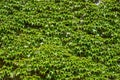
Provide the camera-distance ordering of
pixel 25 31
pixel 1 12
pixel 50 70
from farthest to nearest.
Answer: pixel 1 12
pixel 25 31
pixel 50 70

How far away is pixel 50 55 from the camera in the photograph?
332 inches

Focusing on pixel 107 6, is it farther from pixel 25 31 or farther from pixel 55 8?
pixel 25 31

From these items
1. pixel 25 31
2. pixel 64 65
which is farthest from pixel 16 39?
pixel 64 65

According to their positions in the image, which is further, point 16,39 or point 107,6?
point 107,6

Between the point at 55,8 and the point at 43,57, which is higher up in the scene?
the point at 55,8

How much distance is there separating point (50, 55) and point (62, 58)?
0.41m

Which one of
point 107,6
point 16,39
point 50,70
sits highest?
point 107,6

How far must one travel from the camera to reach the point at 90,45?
29.3 ft

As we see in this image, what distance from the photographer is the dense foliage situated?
8141 mm

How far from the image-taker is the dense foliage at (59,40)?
8.14 meters

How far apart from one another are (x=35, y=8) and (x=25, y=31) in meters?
1.29

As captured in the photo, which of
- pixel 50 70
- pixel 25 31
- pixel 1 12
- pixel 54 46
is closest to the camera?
pixel 50 70

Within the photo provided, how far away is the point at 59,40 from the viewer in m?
9.18

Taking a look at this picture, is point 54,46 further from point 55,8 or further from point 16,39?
point 55,8
